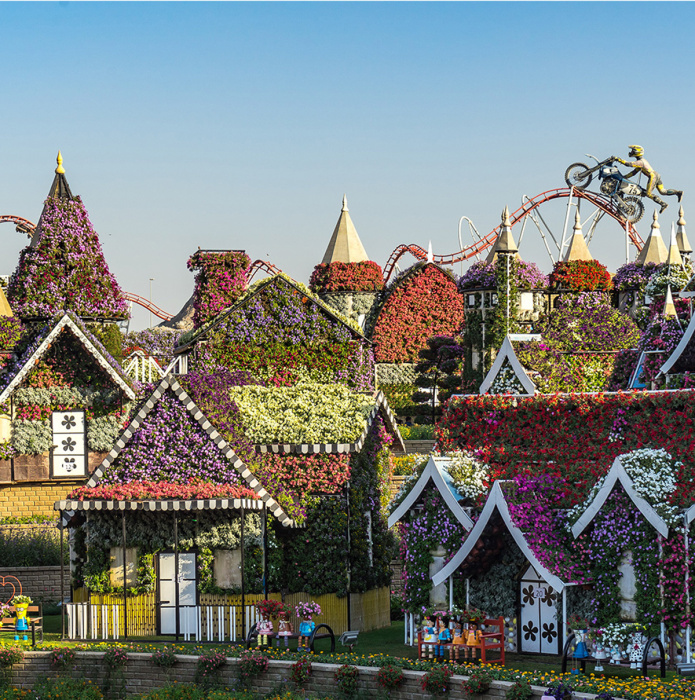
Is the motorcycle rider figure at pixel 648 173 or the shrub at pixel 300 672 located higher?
the motorcycle rider figure at pixel 648 173

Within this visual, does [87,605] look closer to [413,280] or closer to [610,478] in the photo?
[610,478]

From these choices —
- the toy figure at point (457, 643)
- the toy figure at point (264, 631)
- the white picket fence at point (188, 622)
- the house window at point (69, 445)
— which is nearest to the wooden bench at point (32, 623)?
the white picket fence at point (188, 622)

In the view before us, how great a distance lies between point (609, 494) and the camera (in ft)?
73.9

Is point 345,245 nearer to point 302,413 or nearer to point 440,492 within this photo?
point 302,413

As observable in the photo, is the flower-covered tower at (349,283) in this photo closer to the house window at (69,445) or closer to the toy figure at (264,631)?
the house window at (69,445)

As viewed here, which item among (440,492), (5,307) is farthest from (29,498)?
(440,492)

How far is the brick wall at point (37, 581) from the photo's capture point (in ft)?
105

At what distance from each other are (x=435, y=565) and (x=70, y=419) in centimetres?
→ 1451

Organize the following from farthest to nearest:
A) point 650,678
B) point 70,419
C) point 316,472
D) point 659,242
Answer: point 659,242 → point 70,419 → point 316,472 → point 650,678

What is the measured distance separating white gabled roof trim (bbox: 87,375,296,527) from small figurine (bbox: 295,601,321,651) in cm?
226

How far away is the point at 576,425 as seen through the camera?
25734mm

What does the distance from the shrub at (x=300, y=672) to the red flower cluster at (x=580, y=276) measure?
98.8 feet

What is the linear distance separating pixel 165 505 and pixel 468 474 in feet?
20.5

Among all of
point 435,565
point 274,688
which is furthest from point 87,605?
point 435,565
